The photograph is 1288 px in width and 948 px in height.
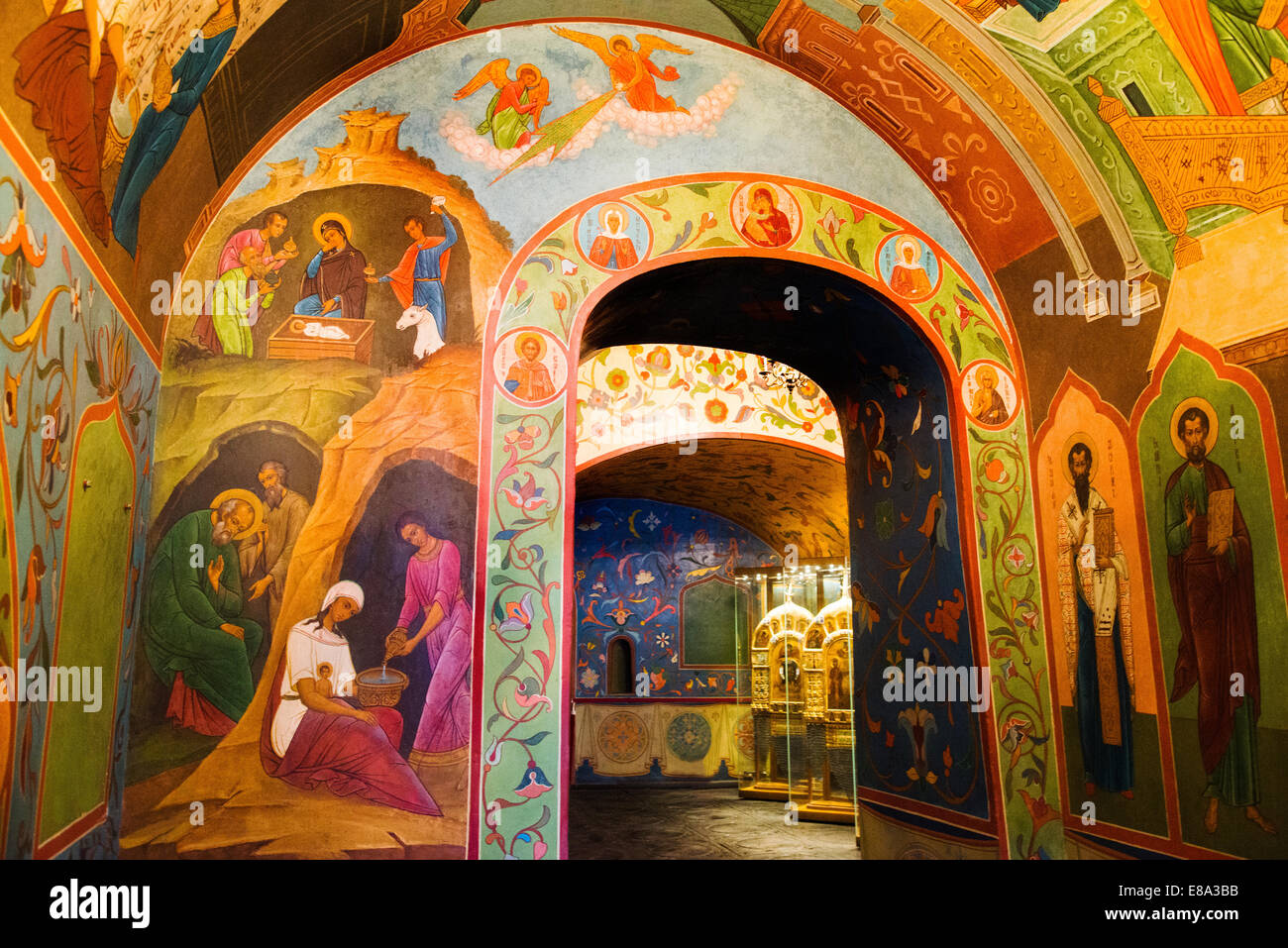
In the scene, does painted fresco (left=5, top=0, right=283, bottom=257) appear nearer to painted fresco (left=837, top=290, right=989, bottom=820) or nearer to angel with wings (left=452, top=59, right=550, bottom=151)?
angel with wings (left=452, top=59, right=550, bottom=151)

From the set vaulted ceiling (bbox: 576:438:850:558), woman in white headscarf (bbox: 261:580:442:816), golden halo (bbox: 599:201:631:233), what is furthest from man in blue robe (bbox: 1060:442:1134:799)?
vaulted ceiling (bbox: 576:438:850:558)

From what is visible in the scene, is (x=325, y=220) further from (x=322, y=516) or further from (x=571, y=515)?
(x=571, y=515)

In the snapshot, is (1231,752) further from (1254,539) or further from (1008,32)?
(1008,32)

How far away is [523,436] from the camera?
601 cm

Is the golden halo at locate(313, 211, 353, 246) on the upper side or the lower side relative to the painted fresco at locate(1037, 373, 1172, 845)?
upper

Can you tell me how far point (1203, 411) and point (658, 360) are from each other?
26.6ft

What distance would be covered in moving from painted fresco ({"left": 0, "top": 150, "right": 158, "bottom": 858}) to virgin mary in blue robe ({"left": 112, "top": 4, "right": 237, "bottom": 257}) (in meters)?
0.39

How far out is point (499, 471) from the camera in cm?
592

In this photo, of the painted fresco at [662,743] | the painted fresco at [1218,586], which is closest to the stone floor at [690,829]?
the painted fresco at [662,743]

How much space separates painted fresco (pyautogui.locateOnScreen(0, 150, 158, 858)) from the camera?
3393mm

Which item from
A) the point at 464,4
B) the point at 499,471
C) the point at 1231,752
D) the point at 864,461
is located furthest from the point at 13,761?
the point at 864,461

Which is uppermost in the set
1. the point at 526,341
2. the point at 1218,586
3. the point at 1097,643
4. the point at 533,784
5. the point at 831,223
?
the point at 831,223

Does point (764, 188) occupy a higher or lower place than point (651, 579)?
higher

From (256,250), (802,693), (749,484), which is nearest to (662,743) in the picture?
(802,693)
